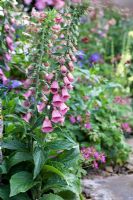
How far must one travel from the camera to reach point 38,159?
3.38 meters

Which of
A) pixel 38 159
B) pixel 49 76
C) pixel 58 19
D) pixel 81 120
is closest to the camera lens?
pixel 38 159

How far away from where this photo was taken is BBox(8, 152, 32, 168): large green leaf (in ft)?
11.5

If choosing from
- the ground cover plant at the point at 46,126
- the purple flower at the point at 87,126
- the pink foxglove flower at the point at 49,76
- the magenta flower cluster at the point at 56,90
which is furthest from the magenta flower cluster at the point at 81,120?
the pink foxglove flower at the point at 49,76

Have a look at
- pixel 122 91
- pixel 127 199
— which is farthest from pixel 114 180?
pixel 122 91

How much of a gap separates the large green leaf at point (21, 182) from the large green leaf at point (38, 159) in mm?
133

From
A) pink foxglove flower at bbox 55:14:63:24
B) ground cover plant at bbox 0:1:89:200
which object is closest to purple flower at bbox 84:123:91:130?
ground cover plant at bbox 0:1:89:200

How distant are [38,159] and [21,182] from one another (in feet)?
0.72

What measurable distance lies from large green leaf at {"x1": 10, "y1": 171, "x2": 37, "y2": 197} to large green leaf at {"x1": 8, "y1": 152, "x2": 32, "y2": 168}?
0.09 m

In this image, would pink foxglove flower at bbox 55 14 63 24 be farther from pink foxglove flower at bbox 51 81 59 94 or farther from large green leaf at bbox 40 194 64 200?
large green leaf at bbox 40 194 64 200

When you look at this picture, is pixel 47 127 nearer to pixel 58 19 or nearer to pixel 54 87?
pixel 54 87

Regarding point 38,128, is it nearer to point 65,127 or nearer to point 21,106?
point 21,106

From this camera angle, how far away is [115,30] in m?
9.75

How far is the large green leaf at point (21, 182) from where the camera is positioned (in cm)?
334

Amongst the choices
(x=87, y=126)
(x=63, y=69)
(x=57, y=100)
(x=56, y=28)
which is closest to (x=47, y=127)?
(x=57, y=100)
